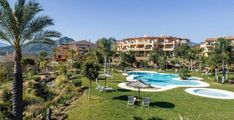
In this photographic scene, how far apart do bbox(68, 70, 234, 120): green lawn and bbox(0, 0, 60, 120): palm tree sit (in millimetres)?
6056

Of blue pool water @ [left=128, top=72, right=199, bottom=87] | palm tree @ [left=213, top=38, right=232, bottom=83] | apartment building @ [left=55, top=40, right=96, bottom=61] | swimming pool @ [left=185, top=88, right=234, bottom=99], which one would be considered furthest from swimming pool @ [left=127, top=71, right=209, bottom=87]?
apartment building @ [left=55, top=40, right=96, bottom=61]

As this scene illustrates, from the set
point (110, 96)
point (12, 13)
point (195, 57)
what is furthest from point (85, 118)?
point (195, 57)

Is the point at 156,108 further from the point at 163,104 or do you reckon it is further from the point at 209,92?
the point at 209,92

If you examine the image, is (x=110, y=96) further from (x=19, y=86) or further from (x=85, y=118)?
(x=19, y=86)

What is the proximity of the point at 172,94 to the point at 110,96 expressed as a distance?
6796 millimetres

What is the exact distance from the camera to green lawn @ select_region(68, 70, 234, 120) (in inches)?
707

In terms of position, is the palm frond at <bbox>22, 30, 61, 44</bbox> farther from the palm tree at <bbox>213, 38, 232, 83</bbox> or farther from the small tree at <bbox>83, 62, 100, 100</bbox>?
the palm tree at <bbox>213, 38, 232, 83</bbox>

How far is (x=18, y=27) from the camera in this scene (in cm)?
1382

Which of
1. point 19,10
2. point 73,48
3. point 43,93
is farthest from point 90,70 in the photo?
point 73,48

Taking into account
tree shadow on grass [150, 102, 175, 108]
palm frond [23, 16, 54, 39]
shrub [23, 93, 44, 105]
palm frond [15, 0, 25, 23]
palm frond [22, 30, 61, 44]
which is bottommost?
shrub [23, 93, 44, 105]

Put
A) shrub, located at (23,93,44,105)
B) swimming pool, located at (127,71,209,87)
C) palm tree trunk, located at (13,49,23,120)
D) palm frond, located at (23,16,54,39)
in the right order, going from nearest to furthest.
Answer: palm tree trunk, located at (13,49,23,120) < palm frond, located at (23,16,54,39) < shrub, located at (23,93,44,105) < swimming pool, located at (127,71,209,87)

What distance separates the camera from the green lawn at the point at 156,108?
17953mm

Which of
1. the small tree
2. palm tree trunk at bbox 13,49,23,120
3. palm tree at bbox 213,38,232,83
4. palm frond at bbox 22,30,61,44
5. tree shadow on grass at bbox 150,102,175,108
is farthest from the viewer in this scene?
palm tree at bbox 213,38,232,83

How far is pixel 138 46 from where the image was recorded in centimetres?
8994
